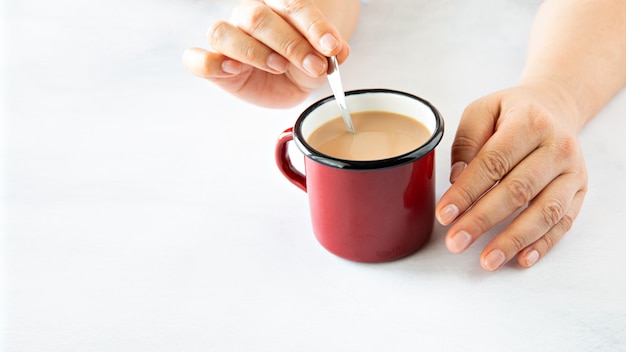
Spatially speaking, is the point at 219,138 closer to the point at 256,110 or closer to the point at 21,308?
the point at 256,110

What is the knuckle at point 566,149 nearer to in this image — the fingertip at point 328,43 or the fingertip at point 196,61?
the fingertip at point 328,43

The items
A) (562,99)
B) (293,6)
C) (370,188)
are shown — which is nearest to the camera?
(370,188)

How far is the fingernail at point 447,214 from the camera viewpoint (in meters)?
0.88

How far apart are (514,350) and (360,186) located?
0.81 feet

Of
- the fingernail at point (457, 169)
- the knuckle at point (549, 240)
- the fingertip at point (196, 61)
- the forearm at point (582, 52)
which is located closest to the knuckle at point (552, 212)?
the knuckle at point (549, 240)

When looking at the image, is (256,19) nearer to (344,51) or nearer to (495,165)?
(344,51)

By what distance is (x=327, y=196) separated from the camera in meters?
0.86

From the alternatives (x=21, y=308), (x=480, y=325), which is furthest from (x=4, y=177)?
(x=480, y=325)

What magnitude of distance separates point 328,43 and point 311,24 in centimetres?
4

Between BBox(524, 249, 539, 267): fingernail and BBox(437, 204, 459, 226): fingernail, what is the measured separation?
0.35ft

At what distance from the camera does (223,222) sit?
3.29 feet

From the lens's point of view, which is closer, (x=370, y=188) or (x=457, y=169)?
(x=370, y=188)

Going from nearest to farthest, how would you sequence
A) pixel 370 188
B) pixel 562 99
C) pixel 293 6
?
pixel 370 188, pixel 293 6, pixel 562 99

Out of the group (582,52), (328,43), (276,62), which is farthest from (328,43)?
(582,52)
